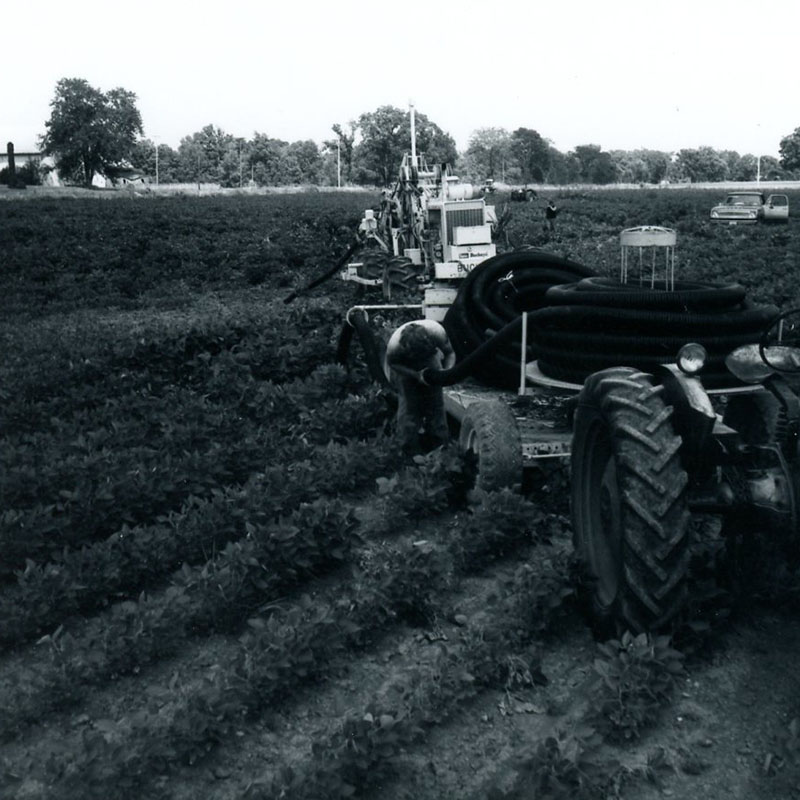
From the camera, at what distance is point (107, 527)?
6711 millimetres

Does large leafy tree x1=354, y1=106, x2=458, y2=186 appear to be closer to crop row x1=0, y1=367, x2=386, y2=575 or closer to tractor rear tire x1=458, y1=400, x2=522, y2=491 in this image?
crop row x1=0, y1=367, x2=386, y2=575

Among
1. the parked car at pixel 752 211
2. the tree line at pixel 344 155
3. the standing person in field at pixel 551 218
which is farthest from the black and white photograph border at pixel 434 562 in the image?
the tree line at pixel 344 155

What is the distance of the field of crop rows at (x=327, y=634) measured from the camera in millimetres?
3916

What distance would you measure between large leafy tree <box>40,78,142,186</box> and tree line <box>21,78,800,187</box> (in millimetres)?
56

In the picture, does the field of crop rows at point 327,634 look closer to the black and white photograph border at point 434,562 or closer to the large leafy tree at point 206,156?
the black and white photograph border at point 434,562

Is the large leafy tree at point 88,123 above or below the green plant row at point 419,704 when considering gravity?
above

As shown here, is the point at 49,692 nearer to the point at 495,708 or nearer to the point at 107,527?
the point at 495,708

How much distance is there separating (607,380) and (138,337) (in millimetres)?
8137

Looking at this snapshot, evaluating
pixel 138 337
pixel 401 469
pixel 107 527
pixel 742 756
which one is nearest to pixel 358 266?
pixel 138 337

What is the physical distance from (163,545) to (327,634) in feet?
5.20

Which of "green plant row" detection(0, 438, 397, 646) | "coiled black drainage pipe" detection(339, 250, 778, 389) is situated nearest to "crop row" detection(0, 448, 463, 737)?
"green plant row" detection(0, 438, 397, 646)

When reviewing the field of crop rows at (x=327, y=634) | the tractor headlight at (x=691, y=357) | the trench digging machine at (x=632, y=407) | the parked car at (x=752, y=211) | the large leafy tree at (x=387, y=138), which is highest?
the large leafy tree at (x=387, y=138)

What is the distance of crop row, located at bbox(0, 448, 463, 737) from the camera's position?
464 centimetres

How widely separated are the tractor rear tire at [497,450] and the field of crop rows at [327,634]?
0.15 meters
